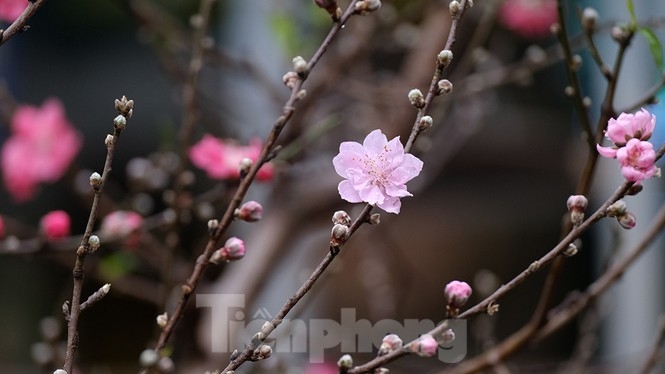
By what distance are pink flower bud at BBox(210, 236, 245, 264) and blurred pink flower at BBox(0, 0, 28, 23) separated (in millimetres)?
441

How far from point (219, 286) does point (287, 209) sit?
191mm

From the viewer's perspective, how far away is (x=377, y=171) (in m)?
0.51

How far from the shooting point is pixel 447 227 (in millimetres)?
2633

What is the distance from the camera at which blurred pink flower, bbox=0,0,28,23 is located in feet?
2.67

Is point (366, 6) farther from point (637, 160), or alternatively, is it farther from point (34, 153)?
point (34, 153)

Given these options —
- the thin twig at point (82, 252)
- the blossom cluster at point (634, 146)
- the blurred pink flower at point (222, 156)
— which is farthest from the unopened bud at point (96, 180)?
the blurred pink flower at point (222, 156)

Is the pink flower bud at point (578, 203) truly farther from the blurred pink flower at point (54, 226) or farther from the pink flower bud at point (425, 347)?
the blurred pink flower at point (54, 226)

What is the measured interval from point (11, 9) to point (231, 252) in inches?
18.4

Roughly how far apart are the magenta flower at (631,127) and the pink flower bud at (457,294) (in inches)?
5.6

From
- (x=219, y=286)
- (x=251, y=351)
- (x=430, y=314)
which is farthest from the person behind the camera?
(x=430, y=314)

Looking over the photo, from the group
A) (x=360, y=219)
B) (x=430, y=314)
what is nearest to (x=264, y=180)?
(x=360, y=219)

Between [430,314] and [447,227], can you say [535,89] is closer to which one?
[447,227]

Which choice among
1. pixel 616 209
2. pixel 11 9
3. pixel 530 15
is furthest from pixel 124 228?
pixel 530 15

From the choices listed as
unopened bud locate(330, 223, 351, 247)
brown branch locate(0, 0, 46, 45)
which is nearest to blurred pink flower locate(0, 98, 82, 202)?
brown branch locate(0, 0, 46, 45)
